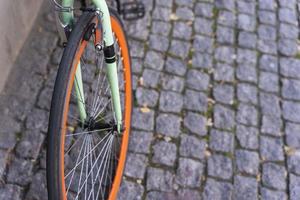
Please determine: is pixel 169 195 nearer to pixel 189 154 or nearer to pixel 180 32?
pixel 189 154

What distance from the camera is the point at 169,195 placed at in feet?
10.7

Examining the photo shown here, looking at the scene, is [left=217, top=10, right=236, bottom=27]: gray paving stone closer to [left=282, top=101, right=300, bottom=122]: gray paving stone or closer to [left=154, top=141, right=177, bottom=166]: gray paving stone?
[left=282, top=101, right=300, bottom=122]: gray paving stone

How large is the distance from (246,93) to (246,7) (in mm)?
1155

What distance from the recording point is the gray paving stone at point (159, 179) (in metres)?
3.28

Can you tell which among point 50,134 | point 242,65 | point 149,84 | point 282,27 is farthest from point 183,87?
point 50,134

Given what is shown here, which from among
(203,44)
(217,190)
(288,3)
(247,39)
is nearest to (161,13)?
(203,44)

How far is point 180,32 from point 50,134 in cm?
247

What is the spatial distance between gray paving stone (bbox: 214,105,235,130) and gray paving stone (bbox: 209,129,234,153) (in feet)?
0.23

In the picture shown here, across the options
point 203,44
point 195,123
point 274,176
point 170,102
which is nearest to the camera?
point 274,176

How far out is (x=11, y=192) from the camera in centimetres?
310

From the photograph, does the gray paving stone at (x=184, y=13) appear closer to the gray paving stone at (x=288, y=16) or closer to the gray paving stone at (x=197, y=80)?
the gray paving stone at (x=197, y=80)

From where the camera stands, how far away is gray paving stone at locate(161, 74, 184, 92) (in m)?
3.88

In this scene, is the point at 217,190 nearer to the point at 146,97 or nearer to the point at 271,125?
the point at 271,125

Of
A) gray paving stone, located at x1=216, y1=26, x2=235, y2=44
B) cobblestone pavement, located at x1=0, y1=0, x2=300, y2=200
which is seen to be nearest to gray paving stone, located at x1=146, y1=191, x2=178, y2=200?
cobblestone pavement, located at x1=0, y1=0, x2=300, y2=200
